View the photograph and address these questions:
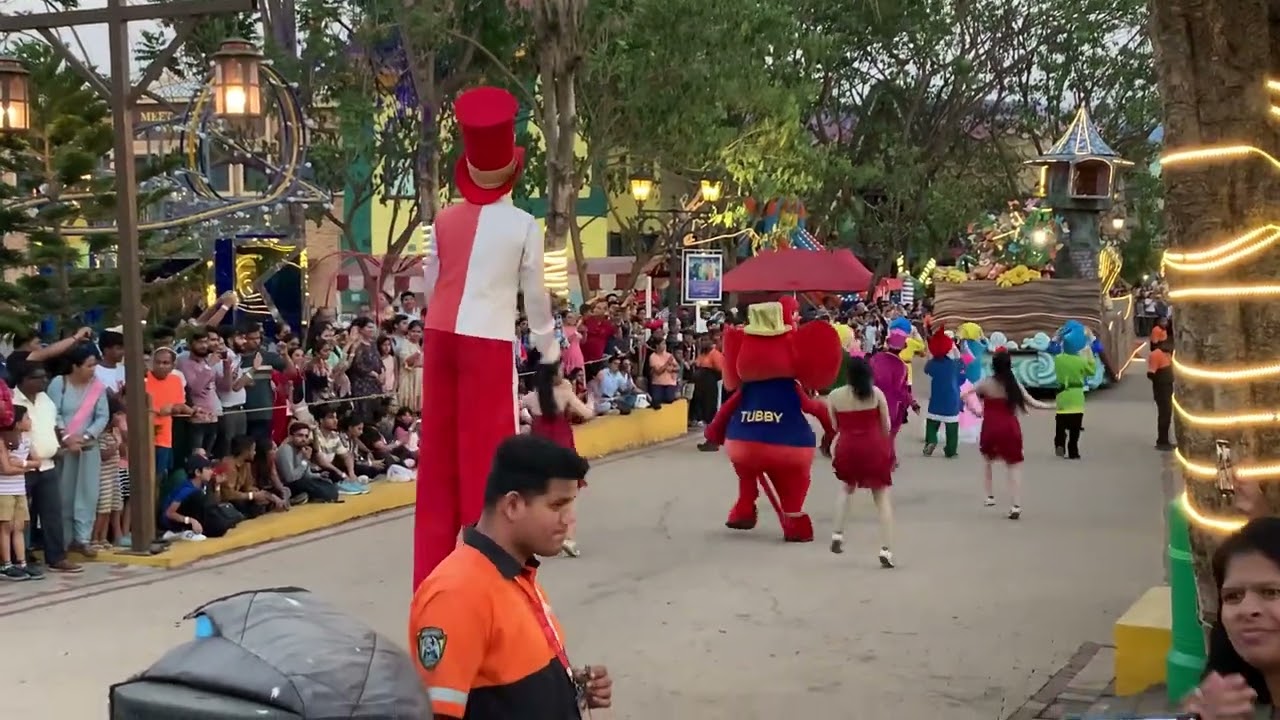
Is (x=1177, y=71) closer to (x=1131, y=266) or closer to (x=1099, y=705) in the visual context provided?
(x=1099, y=705)

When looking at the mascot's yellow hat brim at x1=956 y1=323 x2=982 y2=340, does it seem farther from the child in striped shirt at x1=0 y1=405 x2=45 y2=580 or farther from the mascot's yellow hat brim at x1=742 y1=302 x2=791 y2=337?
the child in striped shirt at x1=0 y1=405 x2=45 y2=580

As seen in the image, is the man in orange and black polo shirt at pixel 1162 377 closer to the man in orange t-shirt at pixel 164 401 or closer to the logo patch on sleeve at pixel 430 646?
the man in orange t-shirt at pixel 164 401

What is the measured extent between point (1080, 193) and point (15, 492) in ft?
77.7

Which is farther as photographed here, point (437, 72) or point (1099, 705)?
point (437, 72)

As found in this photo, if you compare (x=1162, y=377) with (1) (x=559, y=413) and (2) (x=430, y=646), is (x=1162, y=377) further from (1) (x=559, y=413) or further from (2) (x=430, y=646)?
(2) (x=430, y=646)

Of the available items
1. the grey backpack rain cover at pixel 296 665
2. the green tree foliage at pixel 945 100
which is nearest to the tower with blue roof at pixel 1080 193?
the green tree foliage at pixel 945 100

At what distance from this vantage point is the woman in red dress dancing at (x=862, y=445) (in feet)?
33.5

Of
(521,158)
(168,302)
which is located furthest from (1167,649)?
(168,302)

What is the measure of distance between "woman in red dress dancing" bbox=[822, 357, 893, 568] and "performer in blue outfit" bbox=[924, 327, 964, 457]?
5702 millimetres

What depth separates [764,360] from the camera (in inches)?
437

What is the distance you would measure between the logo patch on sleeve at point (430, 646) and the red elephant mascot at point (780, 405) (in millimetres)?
8214

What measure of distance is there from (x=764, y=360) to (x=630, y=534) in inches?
67.1

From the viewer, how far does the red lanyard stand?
10.2 ft

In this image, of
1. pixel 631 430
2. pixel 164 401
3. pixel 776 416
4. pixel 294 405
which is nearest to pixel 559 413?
pixel 776 416
